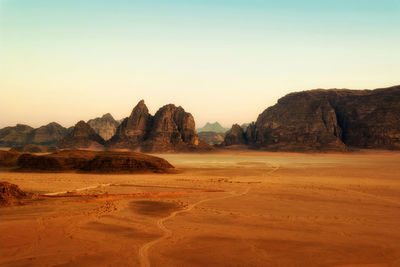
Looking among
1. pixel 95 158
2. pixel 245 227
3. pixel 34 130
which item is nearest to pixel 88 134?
pixel 34 130

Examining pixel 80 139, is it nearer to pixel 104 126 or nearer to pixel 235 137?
pixel 235 137

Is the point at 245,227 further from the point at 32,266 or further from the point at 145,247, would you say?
the point at 32,266

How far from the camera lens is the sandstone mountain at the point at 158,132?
9175 centimetres

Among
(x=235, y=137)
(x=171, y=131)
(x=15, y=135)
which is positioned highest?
(x=171, y=131)

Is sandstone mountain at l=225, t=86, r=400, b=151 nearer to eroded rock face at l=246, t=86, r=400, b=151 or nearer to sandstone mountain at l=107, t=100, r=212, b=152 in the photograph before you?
eroded rock face at l=246, t=86, r=400, b=151

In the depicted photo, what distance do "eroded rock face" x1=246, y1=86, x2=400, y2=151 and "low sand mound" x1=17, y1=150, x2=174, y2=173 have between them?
68.1 m

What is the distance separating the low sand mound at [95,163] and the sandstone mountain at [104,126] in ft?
422

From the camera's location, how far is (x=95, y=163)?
32688 mm

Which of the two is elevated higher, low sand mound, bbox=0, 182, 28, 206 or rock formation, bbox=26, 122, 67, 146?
rock formation, bbox=26, 122, 67, 146

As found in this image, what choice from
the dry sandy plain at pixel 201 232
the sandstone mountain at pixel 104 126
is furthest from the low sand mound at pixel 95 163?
the sandstone mountain at pixel 104 126

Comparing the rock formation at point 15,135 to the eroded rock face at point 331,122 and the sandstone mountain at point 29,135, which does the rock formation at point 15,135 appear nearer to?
the sandstone mountain at point 29,135

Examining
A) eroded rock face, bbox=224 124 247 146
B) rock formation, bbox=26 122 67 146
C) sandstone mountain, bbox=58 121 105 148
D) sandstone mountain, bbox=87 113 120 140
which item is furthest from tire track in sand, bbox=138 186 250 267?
sandstone mountain, bbox=87 113 120 140

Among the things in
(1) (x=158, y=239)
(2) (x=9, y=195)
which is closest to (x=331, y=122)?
(2) (x=9, y=195)

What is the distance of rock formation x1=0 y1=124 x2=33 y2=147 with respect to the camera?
392ft
